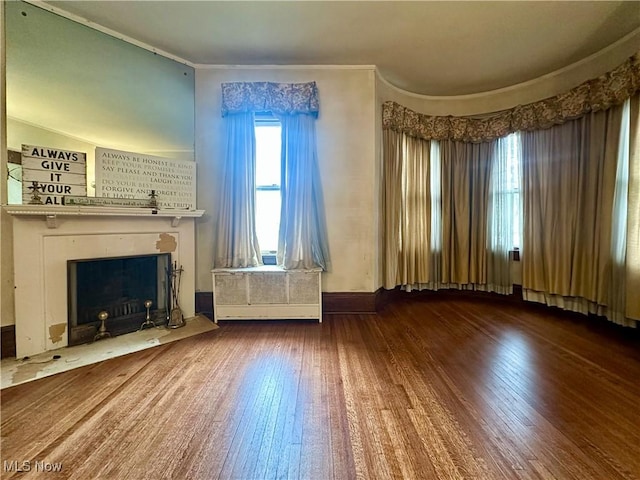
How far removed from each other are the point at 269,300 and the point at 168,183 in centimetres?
154

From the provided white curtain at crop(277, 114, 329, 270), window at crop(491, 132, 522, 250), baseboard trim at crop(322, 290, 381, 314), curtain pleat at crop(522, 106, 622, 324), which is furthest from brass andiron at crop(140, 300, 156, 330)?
curtain pleat at crop(522, 106, 622, 324)

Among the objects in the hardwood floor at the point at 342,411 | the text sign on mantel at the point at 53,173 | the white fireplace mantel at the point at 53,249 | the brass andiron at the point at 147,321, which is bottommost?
the hardwood floor at the point at 342,411

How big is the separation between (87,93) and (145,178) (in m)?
0.82

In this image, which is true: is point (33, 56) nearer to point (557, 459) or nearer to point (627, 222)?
point (557, 459)

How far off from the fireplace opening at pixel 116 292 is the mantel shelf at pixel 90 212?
15.2 inches

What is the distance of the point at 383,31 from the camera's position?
7.80 feet

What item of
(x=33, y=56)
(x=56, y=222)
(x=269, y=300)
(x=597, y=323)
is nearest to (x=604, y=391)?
(x=597, y=323)

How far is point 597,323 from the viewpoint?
2.69 meters

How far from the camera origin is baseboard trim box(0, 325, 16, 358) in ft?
6.68

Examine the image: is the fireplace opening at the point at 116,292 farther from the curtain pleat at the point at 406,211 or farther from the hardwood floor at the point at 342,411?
the curtain pleat at the point at 406,211

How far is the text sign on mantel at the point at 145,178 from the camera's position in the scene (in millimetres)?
2330

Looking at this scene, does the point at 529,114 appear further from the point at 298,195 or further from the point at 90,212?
the point at 90,212

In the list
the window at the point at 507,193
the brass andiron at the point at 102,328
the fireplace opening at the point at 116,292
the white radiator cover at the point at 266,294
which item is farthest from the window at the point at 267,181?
the window at the point at 507,193

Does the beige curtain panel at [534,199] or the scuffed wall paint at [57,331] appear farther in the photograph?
the beige curtain panel at [534,199]
